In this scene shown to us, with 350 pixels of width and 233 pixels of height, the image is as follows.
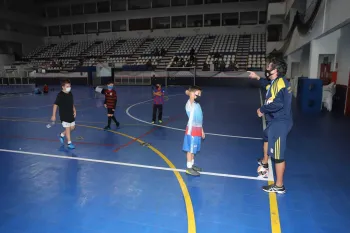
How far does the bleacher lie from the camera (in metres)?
29.7

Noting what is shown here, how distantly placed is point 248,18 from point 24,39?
33647 mm

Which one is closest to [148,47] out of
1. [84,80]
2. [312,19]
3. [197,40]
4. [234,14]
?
[197,40]

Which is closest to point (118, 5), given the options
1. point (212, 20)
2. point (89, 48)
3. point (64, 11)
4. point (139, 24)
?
point (139, 24)

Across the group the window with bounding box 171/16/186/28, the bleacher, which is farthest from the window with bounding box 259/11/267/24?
the window with bounding box 171/16/186/28

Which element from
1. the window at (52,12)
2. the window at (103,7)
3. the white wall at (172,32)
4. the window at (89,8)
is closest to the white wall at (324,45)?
the white wall at (172,32)

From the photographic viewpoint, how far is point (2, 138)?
784cm

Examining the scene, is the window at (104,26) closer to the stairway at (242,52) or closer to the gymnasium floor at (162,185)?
the stairway at (242,52)

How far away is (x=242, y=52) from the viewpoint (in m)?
31.2

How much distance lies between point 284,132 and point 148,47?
1342 inches

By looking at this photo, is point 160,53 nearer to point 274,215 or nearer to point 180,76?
point 180,76

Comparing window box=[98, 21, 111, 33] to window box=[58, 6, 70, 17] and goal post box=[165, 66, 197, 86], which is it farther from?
goal post box=[165, 66, 197, 86]

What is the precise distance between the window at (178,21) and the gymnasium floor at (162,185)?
33.1 m

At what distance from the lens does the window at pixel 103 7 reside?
41.3 m

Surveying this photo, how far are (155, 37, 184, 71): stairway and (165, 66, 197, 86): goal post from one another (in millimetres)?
1629
